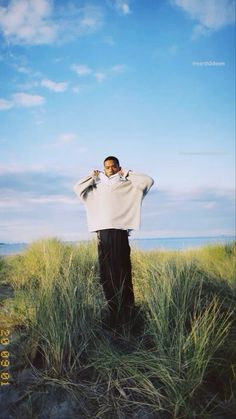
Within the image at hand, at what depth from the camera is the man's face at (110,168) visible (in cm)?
493

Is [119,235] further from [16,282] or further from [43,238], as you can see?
[43,238]

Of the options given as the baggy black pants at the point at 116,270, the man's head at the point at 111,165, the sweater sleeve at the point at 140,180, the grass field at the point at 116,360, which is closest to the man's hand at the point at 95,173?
the man's head at the point at 111,165

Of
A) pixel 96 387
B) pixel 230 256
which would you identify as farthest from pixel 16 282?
pixel 230 256

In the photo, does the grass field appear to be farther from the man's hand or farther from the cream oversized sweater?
the man's hand

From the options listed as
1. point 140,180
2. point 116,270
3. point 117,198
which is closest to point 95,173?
point 117,198

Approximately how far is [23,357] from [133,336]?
1.15m

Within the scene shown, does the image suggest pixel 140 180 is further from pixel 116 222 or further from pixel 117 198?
pixel 116 222

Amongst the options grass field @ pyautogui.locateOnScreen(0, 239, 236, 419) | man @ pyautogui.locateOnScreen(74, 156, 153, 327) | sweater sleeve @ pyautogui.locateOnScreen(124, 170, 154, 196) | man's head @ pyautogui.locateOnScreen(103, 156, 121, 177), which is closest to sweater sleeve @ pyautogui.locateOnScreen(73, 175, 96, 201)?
man @ pyautogui.locateOnScreen(74, 156, 153, 327)

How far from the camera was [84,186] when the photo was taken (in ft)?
16.6

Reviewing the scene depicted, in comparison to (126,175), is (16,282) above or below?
below

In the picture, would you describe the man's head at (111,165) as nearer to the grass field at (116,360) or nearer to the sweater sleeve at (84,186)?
the sweater sleeve at (84,186)

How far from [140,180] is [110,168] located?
0.35 meters

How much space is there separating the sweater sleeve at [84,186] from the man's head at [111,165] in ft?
0.64

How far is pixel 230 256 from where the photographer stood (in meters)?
10.6
